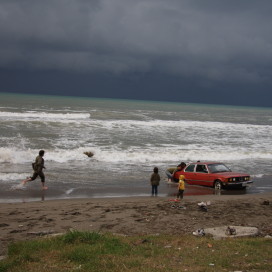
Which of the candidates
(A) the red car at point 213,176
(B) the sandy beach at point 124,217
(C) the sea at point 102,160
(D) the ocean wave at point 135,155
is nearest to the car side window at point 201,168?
(A) the red car at point 213,176

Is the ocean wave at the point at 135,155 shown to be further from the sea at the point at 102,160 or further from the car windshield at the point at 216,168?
the car windshield at the point at 216,168

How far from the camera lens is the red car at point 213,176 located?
58.5 ft

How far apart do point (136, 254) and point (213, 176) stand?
11517 millimetres

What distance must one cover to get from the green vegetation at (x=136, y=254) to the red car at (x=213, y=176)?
938 cm

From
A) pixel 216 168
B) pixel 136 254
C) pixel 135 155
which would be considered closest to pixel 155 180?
pixel 216 168

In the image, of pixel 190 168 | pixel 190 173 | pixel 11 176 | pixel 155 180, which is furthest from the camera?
pixel 190 168

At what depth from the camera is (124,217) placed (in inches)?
438

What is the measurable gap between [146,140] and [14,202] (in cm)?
2350

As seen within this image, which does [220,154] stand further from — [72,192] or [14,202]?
[14,202]

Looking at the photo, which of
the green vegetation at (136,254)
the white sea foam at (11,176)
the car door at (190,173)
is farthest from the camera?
the car door at (190,173)

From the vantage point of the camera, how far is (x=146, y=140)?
37.1 m

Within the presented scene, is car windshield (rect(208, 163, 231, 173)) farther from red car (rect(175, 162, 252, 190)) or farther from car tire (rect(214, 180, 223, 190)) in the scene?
car tire (rect(214, 180, 223, 190))

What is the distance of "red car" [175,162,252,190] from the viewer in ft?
58.5

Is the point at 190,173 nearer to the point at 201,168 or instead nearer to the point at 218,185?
the point at 201,168
